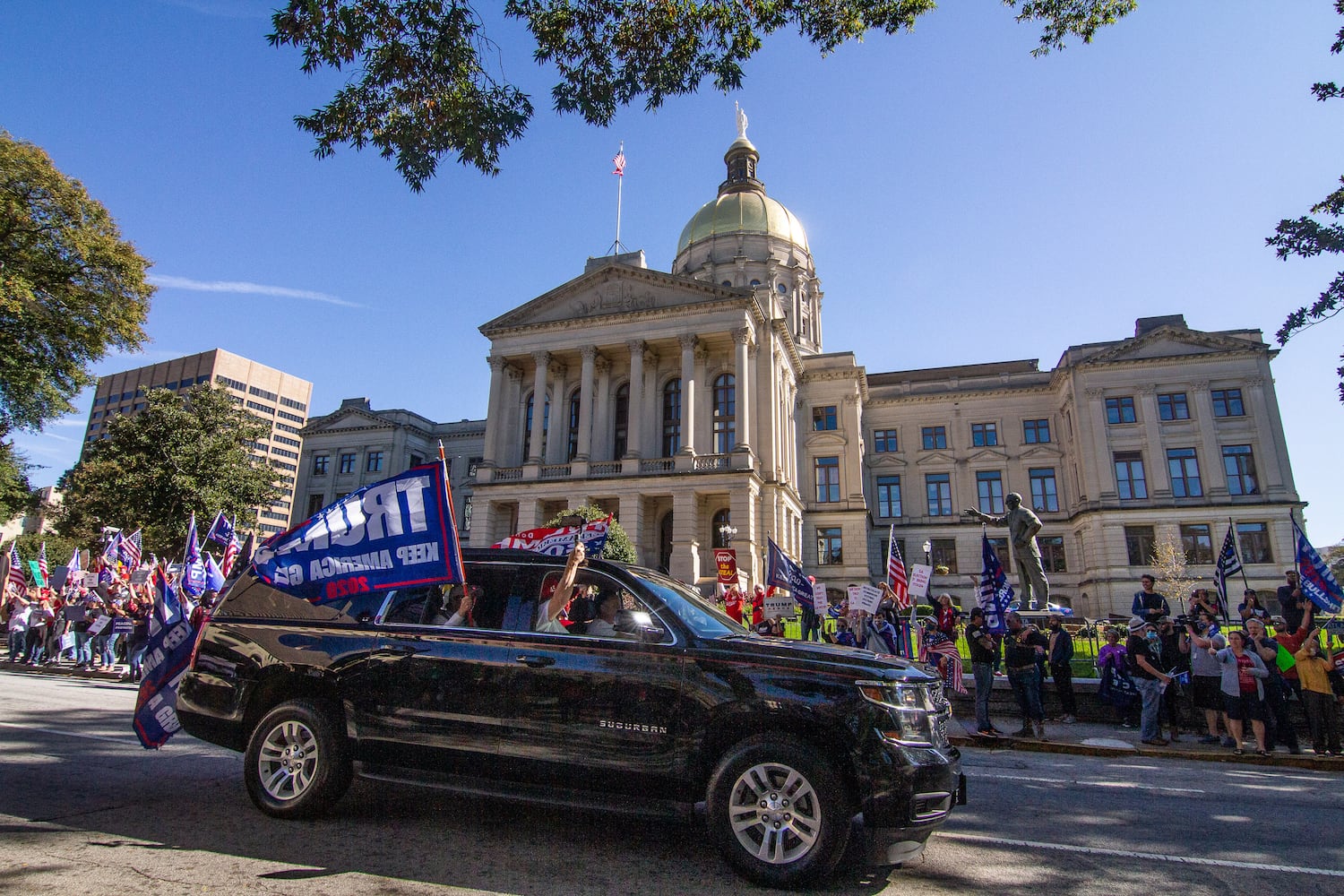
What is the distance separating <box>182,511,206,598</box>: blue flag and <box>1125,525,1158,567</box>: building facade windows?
150 feet

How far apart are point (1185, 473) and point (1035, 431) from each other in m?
9.16

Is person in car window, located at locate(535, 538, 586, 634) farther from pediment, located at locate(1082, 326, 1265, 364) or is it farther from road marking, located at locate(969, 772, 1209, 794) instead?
pediment, located at locate(1082, 326, 1265, 364)

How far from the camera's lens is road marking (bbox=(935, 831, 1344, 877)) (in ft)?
14.8

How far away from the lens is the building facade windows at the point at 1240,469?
41.3m

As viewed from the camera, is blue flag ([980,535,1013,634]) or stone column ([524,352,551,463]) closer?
blue flag ([980,535,1013,634])

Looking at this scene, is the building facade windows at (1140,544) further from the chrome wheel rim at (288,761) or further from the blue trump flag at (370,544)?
A: the chrome wheel rim at (288,761)

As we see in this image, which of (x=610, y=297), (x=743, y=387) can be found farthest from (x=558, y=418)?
(x=743, y=387)

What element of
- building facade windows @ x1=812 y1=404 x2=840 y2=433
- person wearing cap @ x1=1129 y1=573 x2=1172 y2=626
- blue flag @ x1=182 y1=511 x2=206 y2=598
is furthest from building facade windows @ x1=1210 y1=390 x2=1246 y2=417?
blue flag @ x1=182 y1=511 x2=206 y2=598

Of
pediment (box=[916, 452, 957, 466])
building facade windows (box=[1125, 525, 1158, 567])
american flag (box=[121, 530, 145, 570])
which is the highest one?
pediment (box=[916, 452, 957, 466])

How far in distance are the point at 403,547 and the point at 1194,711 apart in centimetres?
1275

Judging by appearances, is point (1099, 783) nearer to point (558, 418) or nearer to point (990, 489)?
point (558, 418)

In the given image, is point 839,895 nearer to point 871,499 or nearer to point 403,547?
point 403,547

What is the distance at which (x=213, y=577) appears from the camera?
16.3 metres

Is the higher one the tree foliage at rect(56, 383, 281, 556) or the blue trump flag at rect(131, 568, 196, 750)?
the tree foliage at rect(56, 383, 281, 556)
